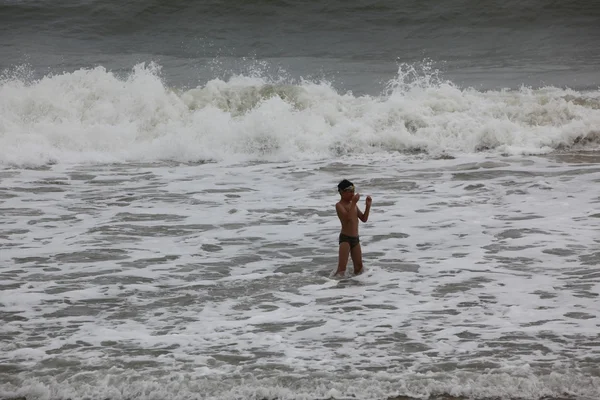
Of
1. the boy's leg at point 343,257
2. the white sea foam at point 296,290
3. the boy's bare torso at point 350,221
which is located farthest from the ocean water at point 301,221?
the boy's bare torso at point 350,221

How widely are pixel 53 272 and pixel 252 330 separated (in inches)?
97.4

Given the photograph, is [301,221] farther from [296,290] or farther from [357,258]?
[296,290]

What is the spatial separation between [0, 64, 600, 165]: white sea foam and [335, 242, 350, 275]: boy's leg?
6.75 metres

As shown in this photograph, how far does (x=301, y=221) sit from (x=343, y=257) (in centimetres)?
215

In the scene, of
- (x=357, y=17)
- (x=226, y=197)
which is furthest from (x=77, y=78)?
(x=357, y=17)

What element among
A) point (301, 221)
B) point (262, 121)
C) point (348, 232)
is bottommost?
point (301, 221)

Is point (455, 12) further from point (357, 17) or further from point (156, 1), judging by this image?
point (156, 1)

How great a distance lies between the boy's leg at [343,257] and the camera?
25.2ft

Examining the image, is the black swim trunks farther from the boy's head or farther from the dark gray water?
the dark gray water

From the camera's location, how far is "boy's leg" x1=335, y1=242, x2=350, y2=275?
7.68m

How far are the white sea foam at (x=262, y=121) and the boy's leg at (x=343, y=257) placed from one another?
22.2ft

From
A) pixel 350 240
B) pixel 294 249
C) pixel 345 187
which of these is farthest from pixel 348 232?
pixel 294 249

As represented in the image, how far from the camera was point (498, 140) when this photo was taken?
14.9 m

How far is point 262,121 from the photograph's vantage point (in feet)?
50.5
